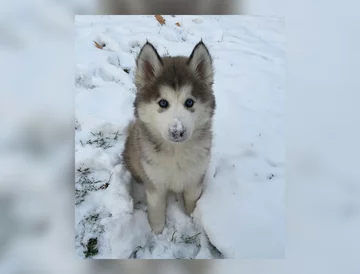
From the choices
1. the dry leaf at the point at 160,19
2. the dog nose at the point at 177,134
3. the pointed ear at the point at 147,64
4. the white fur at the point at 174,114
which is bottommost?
the dog nose at the point at 177,134

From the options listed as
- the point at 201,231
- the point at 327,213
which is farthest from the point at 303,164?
the point at 201,231

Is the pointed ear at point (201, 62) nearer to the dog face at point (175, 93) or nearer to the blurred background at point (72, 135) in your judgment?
the dog face at point (175, 93)

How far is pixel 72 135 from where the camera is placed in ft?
4.72

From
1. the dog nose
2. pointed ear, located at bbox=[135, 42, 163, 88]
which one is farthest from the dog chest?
pointed ear, located at bbox=[135, 42, 163, 88]

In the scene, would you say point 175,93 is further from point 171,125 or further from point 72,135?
point 72,135

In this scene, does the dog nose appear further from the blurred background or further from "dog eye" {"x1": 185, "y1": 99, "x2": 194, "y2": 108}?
the blurred background

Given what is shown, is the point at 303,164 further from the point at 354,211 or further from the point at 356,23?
the point at 356,23

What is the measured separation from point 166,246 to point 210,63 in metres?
0.63

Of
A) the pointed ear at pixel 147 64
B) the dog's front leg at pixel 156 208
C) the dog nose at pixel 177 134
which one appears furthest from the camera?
the dog's front leg at pixel 156 208

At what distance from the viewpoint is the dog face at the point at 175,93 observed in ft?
3.92

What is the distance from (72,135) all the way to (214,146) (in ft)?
1.62

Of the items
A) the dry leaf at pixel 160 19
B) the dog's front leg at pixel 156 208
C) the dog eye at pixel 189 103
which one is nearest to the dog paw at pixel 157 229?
the dog's front leg at pixel 156 208

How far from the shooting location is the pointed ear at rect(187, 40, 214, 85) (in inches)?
50.3

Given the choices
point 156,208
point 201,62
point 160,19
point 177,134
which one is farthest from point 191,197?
point 160,19
